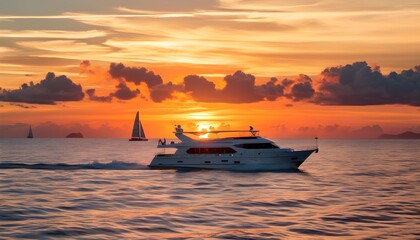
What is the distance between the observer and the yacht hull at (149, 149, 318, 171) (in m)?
58.2

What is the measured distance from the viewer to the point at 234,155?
59062 millimetres

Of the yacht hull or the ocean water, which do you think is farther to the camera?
the yacht hull

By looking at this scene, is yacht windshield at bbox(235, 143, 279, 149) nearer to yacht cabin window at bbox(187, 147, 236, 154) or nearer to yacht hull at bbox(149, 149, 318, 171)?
yacht hull at bbox(149, 149, 318, 171)

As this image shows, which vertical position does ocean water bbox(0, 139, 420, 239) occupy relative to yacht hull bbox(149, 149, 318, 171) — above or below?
below

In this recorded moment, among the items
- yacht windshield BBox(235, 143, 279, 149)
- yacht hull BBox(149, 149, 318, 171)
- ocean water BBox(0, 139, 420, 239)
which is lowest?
ocean water BBox(0, 139, 420, 239)

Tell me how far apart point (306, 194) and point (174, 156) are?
23098 millimetres

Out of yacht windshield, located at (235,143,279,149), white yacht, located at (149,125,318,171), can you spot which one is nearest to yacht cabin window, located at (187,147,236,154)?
white yacht, located at (149,125,318,171)

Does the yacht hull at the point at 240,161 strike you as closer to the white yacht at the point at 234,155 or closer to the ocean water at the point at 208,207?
the white yacht at the point at 234,155

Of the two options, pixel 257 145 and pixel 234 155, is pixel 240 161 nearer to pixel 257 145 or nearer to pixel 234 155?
pixel 234 155

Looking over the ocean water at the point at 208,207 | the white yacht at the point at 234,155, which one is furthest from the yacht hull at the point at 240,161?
the ocean water at the point at 208,207

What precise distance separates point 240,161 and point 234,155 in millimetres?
1015

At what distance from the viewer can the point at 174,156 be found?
198 feet

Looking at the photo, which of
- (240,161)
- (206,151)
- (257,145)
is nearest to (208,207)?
(257,145)

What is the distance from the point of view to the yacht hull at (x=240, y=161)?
191ft
